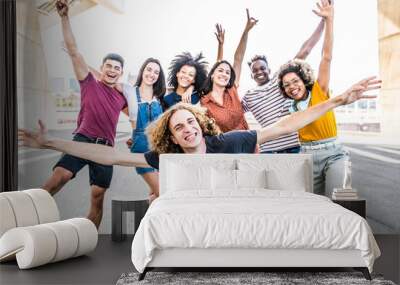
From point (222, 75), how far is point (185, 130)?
76 cm

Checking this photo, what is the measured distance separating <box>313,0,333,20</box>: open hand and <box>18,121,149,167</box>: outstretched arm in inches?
102

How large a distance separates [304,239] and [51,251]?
211 cm

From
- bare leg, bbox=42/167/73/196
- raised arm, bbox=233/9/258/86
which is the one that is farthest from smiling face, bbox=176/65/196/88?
bare leg, bbox=42/167/73/196

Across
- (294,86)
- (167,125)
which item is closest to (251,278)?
(167,125)

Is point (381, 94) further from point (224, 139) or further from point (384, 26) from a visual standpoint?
point (224, 139)

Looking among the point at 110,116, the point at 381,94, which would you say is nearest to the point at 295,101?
the point at 381,94

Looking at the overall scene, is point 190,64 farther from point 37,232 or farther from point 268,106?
point 37,232

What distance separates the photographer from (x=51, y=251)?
5.61m

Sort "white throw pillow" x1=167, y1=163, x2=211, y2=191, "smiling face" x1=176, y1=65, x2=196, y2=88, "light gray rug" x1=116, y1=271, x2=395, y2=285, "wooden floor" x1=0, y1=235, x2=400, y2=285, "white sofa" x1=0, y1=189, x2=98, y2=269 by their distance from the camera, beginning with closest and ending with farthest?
"light gray rug" x1=116, y1=271, x2=395, y2=285 < "wooden floor" x1=0, y1=235, x2=400, y2=285 < "white sofa" x1=0, y1=189, x2=98, y2=269 < "white throw pillow" x1=167, y1=163, x2=211, y2=191 < "smiling face" x1=176, y1=65, x2=196, y2=88

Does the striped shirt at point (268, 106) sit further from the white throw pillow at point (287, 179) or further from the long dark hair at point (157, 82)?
the long dark hair at point (157, 82)

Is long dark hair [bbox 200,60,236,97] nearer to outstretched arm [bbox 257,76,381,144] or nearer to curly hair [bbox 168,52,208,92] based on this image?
curly hair [bbox 168,52,208,92]

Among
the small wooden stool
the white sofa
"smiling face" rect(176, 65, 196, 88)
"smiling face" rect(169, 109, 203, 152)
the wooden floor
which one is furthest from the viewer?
"smiling face" rect(176, 65, 196, 88)

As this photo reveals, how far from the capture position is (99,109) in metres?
7.66

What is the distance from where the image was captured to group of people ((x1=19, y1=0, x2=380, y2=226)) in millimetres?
7598
